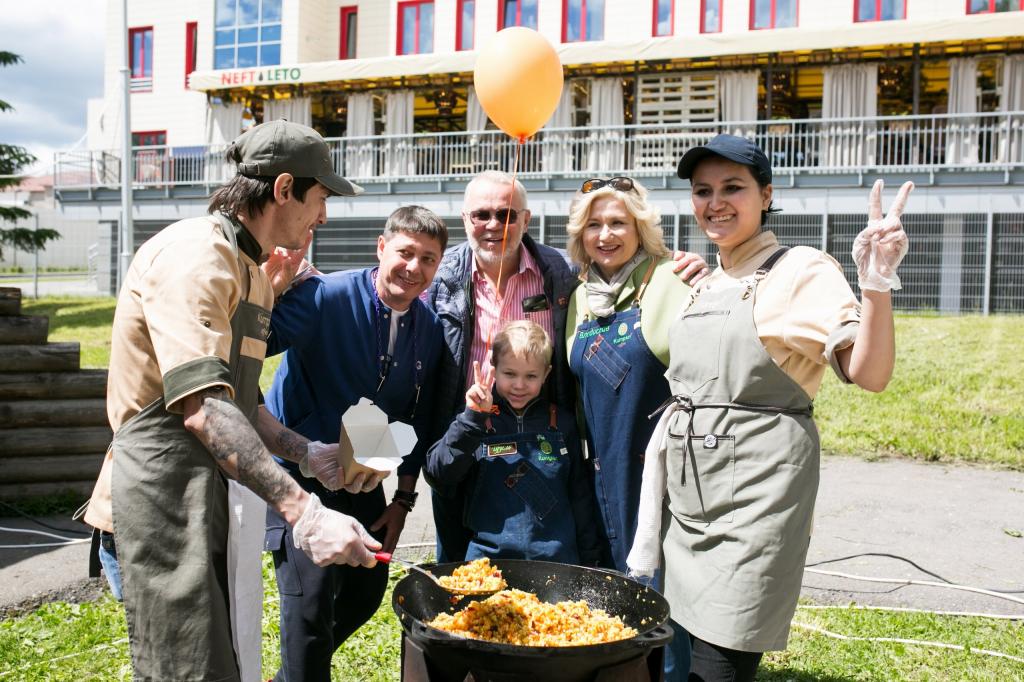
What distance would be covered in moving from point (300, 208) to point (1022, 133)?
788 inches

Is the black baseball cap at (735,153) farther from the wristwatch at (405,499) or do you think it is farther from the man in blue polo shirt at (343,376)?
the wristwatch at (405,499)

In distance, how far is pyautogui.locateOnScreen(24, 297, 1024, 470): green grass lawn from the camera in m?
9.24

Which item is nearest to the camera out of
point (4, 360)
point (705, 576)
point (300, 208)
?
point (300, 208)

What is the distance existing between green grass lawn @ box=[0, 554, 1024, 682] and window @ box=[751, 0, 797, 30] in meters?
21.2

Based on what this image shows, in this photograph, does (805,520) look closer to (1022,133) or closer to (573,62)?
(1022,133)

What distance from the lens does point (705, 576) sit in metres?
3.03

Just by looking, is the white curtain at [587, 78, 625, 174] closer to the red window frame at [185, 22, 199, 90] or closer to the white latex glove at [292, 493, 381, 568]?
the red window frame at [185, 22, 199, 90]

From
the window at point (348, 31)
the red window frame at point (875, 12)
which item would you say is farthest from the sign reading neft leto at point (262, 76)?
the red window frame at point (875, 12)

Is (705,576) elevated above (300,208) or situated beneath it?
situated beneath

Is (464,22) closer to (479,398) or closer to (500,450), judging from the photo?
(500,450)

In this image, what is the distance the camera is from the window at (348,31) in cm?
2811

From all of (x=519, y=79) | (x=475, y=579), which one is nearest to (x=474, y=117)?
(x=519, y=79)

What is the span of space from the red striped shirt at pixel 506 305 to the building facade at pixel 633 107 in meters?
15.5


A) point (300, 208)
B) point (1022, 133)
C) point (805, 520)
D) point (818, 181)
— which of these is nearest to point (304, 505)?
point (300, 208)
